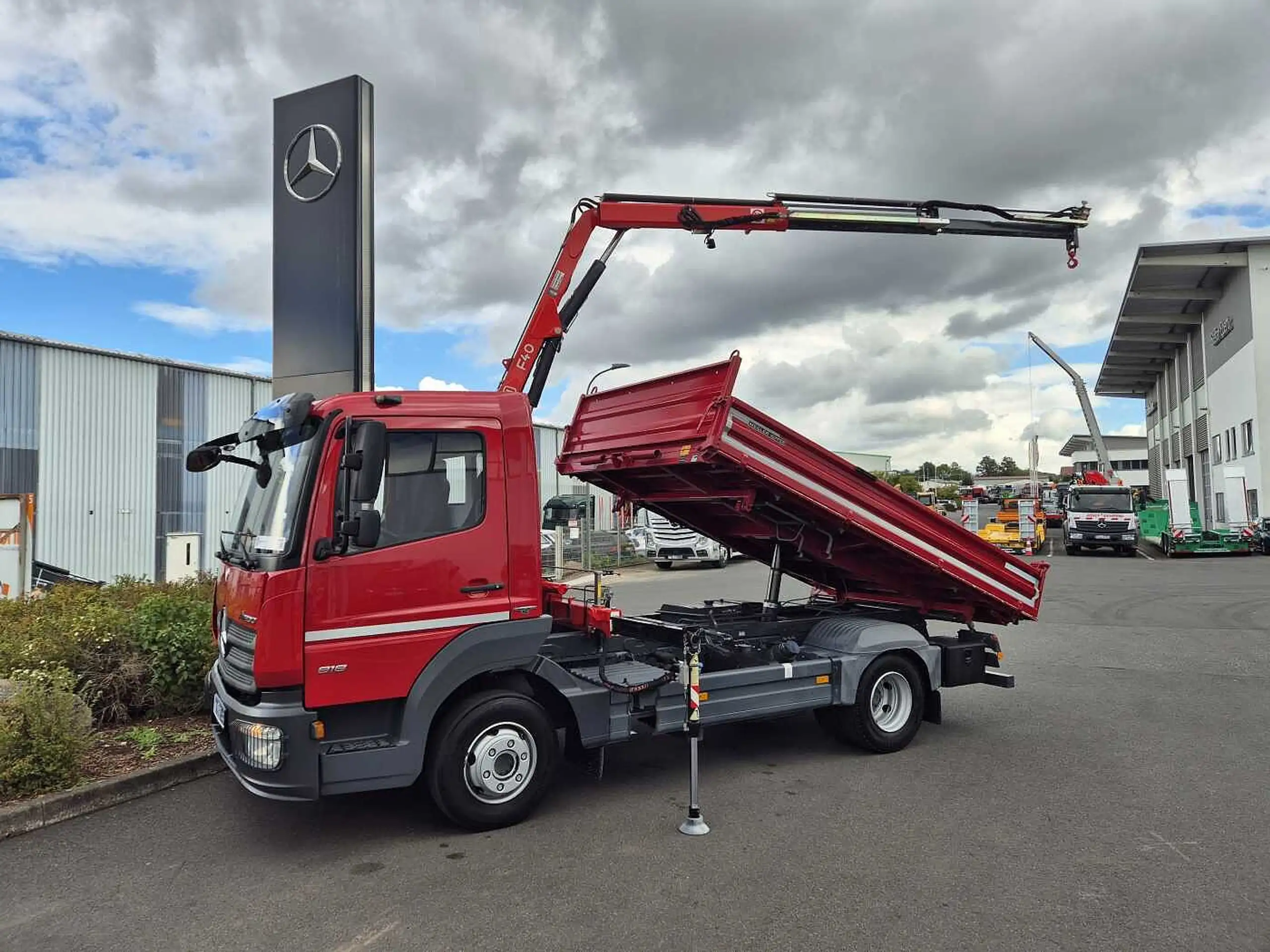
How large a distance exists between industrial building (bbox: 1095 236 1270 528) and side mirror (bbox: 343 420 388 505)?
3582 centimetres

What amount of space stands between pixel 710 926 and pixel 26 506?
1105 centimetres

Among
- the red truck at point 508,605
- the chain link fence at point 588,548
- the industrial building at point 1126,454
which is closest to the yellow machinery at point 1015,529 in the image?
the chain link fence at point 588,548

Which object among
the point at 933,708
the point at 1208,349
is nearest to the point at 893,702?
the point at 933,708

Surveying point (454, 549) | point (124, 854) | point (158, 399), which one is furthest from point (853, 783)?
point (158, 399)

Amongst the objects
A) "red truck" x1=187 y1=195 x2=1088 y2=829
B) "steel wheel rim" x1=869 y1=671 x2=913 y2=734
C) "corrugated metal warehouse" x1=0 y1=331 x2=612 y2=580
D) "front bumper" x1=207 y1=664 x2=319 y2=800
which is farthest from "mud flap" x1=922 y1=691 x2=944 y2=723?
"corrugated metal warehouse" x1=0 y1=331 x2=612 y2=580

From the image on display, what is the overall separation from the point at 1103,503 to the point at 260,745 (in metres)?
31.2

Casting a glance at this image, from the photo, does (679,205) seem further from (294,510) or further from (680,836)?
(680,836)

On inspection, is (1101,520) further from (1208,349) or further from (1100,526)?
(1208,349)

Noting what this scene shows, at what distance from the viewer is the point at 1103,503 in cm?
2998

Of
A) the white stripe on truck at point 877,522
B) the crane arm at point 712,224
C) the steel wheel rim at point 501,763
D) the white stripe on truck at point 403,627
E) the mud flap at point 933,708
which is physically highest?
the crane arm at point 712,224

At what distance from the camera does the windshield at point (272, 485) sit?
15.4ft

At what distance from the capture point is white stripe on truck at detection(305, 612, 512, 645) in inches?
179

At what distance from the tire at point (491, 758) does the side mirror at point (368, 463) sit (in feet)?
4.51

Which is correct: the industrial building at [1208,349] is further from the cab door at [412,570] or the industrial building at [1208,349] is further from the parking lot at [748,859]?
the cab door at [412,570]
